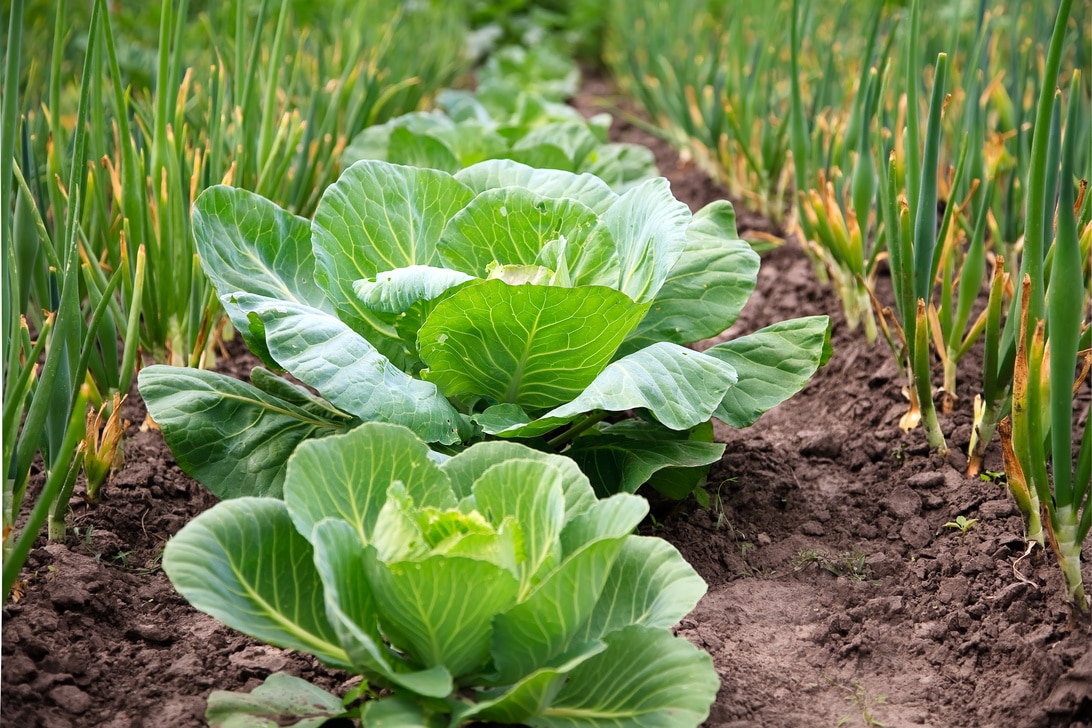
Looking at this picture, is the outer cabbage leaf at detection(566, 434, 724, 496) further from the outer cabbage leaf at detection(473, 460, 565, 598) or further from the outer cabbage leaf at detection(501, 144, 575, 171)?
the outer cabbage leaf at detection(501, 144, 575, 171)

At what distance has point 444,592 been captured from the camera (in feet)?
3.28

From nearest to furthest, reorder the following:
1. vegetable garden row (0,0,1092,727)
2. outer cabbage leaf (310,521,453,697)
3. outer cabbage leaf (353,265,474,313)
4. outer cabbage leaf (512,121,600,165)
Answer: outer cabbage leaf (310,521,453,697) < vegetable garden row (0,0,1092,727) < outer cabbage leaf (353,265,474,313) < outer cabbage leaf (512,121,600,165)

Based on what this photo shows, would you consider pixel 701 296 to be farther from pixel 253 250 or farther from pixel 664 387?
pixel 253 250

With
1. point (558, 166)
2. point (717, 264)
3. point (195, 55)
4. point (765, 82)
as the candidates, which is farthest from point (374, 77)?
point (717, 264)

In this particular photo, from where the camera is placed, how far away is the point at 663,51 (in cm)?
454

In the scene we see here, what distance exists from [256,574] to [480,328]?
1.64 ft

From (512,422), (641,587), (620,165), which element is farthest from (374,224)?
(620,165)

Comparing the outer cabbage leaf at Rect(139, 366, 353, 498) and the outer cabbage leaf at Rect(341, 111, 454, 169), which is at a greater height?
the outer cabbage leaf at Rect(341, 111, 454, 169)

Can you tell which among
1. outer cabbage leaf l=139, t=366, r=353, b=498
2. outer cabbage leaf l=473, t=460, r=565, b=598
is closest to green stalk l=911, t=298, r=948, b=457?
outer cabbage leaf l=473, t=460, r=565, b=598

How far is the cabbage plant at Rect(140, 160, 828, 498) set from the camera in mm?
1395

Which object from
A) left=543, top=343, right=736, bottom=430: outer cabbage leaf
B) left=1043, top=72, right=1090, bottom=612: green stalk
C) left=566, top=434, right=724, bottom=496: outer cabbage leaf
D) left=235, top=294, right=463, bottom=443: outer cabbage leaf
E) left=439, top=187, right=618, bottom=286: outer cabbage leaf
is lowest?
left=566, top=434, right=724, bottom=496: outer cabbage leaf

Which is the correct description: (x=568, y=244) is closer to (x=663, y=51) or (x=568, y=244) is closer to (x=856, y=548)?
(x=856, y=548)

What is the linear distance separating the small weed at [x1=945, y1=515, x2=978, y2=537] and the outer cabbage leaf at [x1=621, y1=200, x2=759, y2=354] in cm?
49

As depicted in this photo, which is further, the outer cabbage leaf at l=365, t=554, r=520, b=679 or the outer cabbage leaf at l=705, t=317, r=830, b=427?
the outer cabbage leaf at l=705, t=317, r=830, b=427
